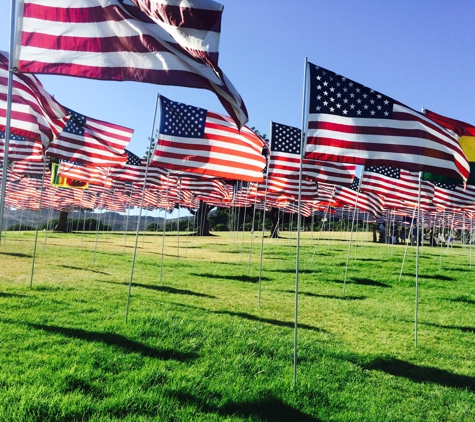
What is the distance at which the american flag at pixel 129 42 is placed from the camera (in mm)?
5223

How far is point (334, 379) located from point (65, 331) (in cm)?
423

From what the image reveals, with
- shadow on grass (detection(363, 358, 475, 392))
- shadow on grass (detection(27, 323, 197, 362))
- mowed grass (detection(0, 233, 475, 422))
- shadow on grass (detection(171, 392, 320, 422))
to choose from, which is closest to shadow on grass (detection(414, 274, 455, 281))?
mowed grass (detection(0, 233, 475, 422))

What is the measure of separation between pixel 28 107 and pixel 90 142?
5.46 m

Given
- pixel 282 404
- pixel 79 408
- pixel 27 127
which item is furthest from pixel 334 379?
pixel 27 127

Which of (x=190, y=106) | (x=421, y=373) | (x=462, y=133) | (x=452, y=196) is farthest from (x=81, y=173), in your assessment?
(x=452, y=196)

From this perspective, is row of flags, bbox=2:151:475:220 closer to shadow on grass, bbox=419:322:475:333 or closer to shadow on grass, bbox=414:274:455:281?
shadow on grass, bbox=414:274:455:281

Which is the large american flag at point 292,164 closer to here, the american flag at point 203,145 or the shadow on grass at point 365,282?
the american flag at point 203,145

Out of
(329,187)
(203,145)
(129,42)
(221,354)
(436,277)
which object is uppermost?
(329,187)

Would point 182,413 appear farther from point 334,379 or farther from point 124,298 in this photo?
point 124,298

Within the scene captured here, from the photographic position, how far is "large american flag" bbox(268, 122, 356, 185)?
12492 millimetres

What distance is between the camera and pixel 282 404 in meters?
4.65

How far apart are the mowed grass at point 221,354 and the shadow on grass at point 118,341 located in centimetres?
2

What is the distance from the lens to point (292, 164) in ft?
46.3

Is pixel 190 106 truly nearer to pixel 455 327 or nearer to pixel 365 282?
pixel 455 327
